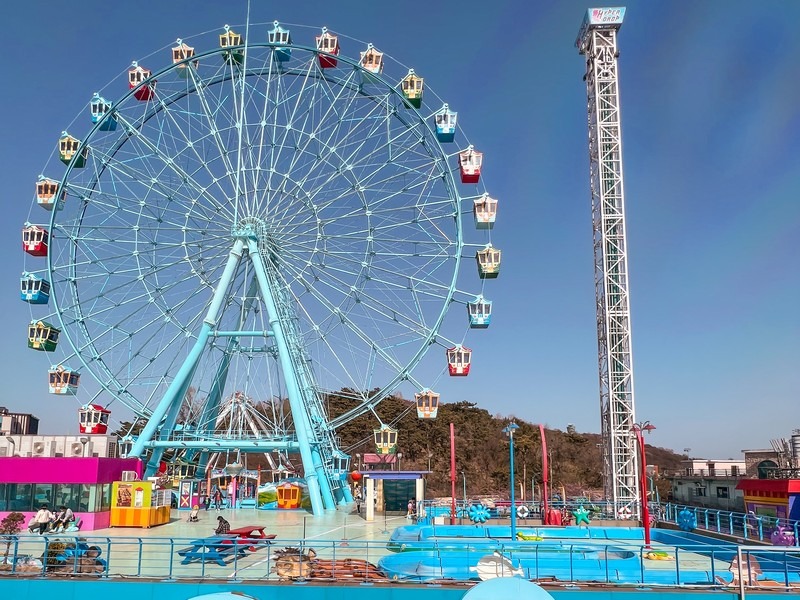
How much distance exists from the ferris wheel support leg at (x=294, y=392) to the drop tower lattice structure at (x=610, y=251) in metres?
19.7

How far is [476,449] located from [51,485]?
56.3m

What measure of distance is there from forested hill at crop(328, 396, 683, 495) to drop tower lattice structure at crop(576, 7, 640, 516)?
2549 centimetres

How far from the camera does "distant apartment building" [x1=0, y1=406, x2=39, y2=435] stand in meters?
55.6

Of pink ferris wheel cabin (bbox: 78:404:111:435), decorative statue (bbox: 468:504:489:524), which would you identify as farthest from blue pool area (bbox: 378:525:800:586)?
pink ferris wheel cabin (bbox: 78:404:111:435)

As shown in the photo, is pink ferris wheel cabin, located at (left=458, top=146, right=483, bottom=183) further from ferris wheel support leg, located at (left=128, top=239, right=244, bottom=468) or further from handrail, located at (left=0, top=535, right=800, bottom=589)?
handrail, located at (left=0, top=535, right=800, bottom=589)

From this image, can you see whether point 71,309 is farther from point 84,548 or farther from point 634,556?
point 634,556

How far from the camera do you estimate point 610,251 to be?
48.8m

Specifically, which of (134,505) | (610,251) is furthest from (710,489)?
(134,505)

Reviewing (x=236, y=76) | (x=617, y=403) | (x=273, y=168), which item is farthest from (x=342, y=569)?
(x=617, y=403)

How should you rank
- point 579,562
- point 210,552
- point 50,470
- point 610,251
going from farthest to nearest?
point 610,251
point 50,470
point 579,562
point 210,552

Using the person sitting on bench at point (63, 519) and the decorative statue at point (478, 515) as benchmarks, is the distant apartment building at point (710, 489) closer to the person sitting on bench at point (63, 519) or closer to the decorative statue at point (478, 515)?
the decorative statue at point (478, 515)

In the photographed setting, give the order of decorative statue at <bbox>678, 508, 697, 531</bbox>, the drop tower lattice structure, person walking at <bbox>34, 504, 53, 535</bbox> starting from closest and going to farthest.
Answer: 1. person walking at <bbox>34, 504, 53, 535</bbox>
2. decorative statue at <bbox>678, 508, 697, 531</bbox>
3. the drop tower lattice structure

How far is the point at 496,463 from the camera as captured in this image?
3049 inches

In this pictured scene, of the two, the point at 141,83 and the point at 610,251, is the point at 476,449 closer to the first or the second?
the point at 610,251
